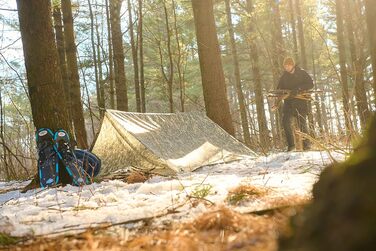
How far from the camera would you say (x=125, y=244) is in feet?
5.16

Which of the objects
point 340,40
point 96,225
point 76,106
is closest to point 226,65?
point 340,40

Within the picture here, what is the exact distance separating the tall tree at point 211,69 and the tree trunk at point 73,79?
271cm

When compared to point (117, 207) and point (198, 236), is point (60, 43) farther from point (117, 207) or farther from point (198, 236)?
point (198, 236)

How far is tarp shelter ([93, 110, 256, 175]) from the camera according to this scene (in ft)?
16.2

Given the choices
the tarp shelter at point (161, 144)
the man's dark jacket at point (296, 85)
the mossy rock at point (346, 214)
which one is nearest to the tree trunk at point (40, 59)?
the tarp shelter at point (161, 144)

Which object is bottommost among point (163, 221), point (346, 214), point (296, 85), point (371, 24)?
point (163, 221)

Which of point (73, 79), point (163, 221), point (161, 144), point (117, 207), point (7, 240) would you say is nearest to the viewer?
point (7, 240)

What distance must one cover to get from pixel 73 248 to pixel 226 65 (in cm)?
2634

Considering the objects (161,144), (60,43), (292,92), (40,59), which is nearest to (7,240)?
(40,59)

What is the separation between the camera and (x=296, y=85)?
23.1 feet

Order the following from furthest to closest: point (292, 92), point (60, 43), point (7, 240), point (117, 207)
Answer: point (60, 43)
point (292, 92)
point (117, 207)
point (7, 240)

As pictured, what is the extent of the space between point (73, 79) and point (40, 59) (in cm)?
385

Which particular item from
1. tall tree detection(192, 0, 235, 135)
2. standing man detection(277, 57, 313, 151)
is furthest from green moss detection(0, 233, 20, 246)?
standing man detection(277, 57, 313, 151)

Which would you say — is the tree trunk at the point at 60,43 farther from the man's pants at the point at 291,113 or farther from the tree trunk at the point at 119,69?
the man's pants at the point at 291,113
